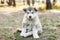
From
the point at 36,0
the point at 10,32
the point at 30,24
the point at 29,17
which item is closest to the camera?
the point at 29,17

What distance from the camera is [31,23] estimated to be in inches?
205

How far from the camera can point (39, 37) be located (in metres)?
5.14

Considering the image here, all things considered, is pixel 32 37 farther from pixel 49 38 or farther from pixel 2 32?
pixel 2 32

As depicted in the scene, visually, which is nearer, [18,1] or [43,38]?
[43,38]

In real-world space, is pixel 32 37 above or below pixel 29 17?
below

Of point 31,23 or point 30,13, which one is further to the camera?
point 31,23

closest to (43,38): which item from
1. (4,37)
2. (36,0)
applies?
(4,37)

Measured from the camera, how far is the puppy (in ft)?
16.2

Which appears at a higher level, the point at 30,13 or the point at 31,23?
the point at 30,13

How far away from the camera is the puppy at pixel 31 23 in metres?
4.94

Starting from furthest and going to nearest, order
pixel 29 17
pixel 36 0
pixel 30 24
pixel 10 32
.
A: pixel 36 0, pixel 10 32, pixel 30 24, pixel 29 17

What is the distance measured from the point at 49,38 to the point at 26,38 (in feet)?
1.98

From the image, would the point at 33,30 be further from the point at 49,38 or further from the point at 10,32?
the point at 10,32

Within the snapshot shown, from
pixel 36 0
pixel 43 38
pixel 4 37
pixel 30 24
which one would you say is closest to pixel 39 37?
pixel 43 38
